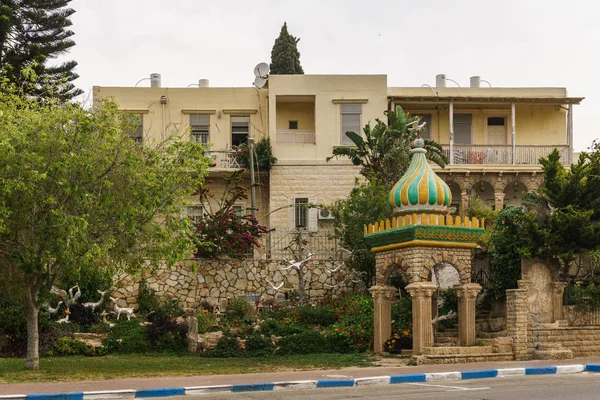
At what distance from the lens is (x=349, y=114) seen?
34344 mm

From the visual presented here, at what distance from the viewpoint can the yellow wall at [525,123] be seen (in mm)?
35969

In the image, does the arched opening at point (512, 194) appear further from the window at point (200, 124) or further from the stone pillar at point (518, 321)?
the stone pillar at point (518, 321)

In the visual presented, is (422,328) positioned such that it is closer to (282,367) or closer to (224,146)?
(282,367)

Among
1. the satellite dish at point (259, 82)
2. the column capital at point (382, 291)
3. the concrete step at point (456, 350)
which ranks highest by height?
the satellite dish at point (259, 82)

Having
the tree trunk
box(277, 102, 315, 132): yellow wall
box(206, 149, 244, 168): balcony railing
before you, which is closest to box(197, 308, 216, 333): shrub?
the tree trunk

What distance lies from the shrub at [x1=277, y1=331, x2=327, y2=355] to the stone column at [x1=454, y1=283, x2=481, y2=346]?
11.4 feet

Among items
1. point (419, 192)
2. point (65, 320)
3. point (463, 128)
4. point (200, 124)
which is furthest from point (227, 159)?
point (419, 192)

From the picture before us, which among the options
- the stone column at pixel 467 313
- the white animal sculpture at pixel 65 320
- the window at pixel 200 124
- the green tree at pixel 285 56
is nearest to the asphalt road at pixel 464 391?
the stone column at pixel 467 313

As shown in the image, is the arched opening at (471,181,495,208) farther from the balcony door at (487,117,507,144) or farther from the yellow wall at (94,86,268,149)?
the yellow wall at (94,86,268,149)

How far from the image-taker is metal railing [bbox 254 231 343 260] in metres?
29.3

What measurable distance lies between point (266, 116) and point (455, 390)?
21.8 meters

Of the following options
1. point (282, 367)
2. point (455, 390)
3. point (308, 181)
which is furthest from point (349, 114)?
point (455, 390)

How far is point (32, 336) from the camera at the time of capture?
18828 millimetres

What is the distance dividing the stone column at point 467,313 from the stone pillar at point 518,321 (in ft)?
2.63
